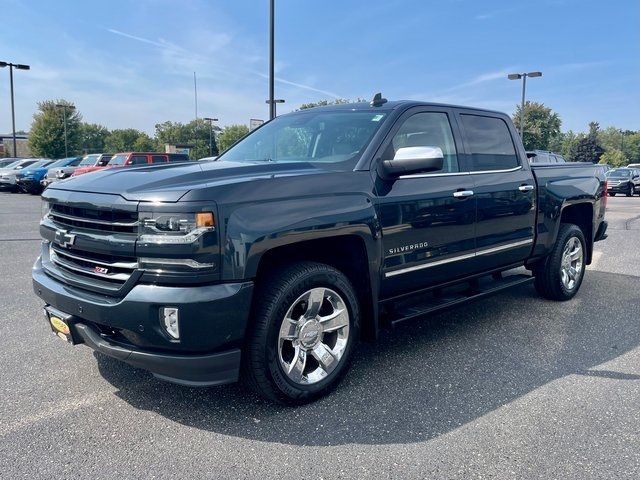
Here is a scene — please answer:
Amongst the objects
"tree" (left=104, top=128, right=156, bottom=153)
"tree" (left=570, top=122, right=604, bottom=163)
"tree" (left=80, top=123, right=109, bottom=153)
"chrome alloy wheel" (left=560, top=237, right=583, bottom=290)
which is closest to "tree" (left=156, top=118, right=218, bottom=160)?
"tree" (left=104, top=128, right=156, bottom=153)

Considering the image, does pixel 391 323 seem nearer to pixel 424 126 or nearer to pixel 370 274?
pixel 370 274

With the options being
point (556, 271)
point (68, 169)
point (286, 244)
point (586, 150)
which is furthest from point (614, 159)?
point (286, 244)

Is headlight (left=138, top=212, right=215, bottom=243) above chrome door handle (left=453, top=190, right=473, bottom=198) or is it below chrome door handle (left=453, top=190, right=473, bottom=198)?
below

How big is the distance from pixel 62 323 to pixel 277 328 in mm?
1278

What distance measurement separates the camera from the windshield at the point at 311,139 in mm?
3785

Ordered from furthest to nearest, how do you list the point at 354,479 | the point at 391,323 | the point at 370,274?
the point at 391,323
the point at 370,274
the point at 354,479

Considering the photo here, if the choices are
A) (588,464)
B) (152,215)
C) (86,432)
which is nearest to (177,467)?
(86,432)

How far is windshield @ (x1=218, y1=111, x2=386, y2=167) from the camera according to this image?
12.4 ft

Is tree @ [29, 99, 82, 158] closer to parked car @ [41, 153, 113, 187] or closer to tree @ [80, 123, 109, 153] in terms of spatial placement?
parked car @ [41, 153, 113, 187]

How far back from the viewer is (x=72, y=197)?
10.1ft

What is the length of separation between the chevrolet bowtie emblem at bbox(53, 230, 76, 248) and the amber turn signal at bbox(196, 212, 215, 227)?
882 mm

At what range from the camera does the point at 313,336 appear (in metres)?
3.21

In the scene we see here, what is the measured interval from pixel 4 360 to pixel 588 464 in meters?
3.86

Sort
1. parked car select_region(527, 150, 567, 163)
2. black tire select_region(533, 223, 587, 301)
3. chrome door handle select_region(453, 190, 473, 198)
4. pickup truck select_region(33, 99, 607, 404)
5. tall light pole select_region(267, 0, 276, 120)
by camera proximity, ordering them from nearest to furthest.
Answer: pickup truck select_region(33, 99, 607, 404), chrome door handle select_region(453, 190, 473, 198), black tire select_region(533, 223, 587, 301), parked car select_region(527, 150, 567, 163), tall light pole select_region(267, 0, 276, 120)
